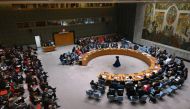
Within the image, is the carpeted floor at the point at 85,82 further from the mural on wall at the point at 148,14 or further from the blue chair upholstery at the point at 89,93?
the mural on wall at the point at 148,14

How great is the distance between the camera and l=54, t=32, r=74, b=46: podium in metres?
22.1

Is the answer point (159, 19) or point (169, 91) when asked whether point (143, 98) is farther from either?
point (159, 19)

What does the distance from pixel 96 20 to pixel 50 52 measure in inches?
335

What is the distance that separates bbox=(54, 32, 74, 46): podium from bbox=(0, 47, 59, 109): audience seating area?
6.60 metres

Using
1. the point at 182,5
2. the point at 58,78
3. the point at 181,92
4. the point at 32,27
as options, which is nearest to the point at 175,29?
the point at 182,5

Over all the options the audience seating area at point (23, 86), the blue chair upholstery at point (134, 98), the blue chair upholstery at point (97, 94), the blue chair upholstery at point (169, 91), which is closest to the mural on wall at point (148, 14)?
the blue chair upholstery at point (169, 91)

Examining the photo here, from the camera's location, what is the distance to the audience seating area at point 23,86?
940 cm

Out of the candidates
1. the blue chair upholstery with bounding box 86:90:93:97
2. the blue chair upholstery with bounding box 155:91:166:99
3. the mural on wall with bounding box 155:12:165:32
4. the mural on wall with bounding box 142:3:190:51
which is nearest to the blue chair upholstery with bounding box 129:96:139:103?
the blue chair upholstery with bounding box 155:91:166:99

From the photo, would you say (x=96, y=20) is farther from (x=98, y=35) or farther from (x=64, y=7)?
(x=64, y=7)

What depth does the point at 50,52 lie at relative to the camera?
19.7 m

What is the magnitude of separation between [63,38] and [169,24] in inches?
520

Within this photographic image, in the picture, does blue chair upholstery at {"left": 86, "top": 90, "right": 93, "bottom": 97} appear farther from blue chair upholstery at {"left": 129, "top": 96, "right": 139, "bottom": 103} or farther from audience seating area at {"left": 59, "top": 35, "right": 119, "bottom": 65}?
audience seating area at {"left": 59, "top": 35, "right": 119, "bottom": 65}

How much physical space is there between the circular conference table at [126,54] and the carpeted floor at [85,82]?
0.50 meters

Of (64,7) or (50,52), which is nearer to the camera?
(50,52)
